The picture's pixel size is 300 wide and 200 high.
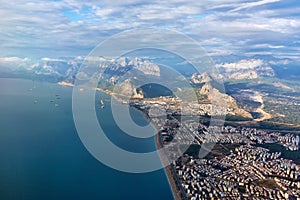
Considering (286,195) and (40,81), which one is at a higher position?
(40,81)

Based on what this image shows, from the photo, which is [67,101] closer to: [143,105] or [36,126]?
[143,105]

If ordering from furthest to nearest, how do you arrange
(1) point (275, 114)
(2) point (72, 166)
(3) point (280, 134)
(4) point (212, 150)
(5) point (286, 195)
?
(1) point (275, 114), (3) point (280, 134), (4) point (212, 150), (2) point (72, 166), (5) point (286, 195)

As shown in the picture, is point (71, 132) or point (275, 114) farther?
point (275, 114)

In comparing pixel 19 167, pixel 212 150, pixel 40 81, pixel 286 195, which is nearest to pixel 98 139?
pixel 19 167

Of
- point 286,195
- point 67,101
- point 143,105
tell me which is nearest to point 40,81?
point 67,101

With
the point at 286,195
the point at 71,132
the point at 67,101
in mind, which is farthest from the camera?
the point at 67,101

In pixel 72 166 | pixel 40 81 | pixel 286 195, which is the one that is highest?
pixel 40 81

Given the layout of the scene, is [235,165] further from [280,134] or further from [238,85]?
[238,85]
